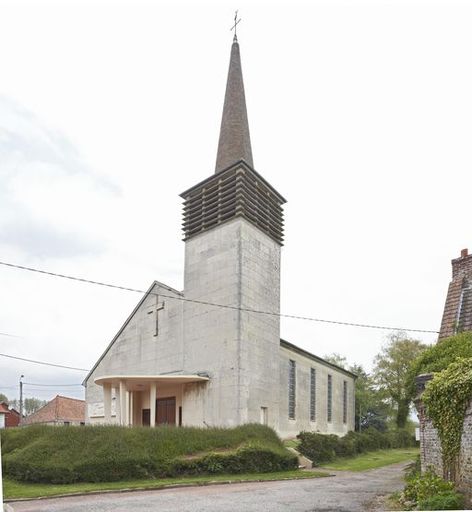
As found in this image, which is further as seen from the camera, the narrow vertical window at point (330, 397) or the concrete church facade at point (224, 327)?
the narrow vertical window at point (330, 397)

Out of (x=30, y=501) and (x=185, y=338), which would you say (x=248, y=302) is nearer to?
(x=185, y=338)

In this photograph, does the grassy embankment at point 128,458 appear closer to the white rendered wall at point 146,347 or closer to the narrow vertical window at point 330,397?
the white rendered wall at point 146,347

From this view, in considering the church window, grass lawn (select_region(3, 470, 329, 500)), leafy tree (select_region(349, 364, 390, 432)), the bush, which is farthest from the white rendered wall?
leafy tree (select_region(349, 364, 390, 432))

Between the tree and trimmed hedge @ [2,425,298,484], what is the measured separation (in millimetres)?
29598

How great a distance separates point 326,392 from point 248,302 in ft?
45.2

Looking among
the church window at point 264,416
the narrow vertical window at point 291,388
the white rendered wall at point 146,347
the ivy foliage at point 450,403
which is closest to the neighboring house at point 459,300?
the ivy foliage at point 450,403

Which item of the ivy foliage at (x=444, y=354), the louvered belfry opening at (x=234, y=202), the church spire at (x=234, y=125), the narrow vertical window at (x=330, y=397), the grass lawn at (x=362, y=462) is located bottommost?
the grass lawn at (x=362, y=462)

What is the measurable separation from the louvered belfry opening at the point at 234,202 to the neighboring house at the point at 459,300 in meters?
11.5

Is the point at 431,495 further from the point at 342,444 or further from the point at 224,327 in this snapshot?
the point at 342,444

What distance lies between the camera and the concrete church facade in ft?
85.9

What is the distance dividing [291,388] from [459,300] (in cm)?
1564

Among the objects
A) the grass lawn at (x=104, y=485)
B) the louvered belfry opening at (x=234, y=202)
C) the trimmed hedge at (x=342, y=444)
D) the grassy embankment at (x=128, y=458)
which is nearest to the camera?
the grass lawn at (x=104, y=485)

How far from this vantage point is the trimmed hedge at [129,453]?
16.4 meters

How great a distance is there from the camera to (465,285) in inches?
727
